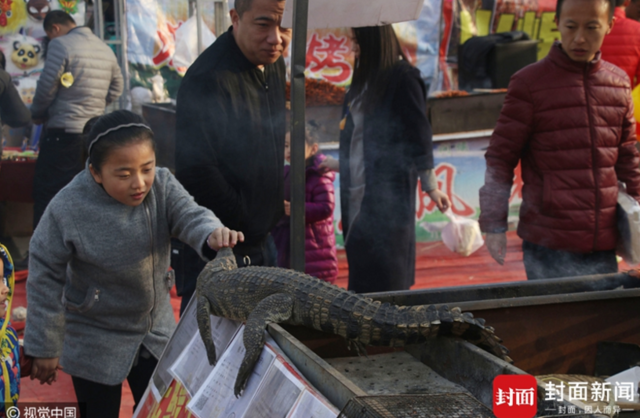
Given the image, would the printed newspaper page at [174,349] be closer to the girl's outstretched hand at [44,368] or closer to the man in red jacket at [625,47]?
the girl's outstretched hand at [44,368]

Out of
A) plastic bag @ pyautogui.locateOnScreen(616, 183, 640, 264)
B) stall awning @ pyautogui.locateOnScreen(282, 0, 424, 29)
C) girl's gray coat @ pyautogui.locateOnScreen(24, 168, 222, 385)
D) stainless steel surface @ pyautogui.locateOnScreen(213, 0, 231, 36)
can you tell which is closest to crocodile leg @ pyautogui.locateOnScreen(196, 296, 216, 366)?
girl's gray coat @ pyautogui.locateOnScreen(24, 168, 222, 385)

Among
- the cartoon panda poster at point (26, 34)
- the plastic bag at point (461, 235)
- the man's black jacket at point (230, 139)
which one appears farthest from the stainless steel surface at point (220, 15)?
the man's black jacket at point (230, 139)

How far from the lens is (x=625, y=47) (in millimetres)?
4359

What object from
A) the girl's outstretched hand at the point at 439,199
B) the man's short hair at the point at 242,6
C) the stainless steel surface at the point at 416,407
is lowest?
the girl's outstretched hand at the point at 439,199

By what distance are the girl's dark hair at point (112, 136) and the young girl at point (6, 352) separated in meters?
0.53

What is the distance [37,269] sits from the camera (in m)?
2.31

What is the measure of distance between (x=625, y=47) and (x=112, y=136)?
366 centimetres

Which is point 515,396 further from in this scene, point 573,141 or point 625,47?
point 625,47

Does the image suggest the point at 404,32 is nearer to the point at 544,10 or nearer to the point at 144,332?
the point at 544,10

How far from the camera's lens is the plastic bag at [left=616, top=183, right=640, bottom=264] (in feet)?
9.86

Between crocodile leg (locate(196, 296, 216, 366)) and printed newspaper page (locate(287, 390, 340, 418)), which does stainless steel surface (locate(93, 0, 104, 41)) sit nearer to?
crocodile leg (locate(196, 296, 216, 366))

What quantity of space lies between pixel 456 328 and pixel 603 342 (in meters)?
0.95

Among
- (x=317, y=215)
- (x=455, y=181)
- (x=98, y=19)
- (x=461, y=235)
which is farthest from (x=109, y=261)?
(x=455, y=181)

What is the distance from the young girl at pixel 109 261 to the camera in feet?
7.54
